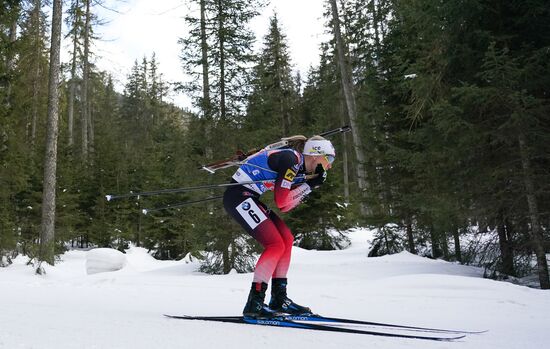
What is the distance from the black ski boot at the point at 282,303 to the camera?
4535 millimetres


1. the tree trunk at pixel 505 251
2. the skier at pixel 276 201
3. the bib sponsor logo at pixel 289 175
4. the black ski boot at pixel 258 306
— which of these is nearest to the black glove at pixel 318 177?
the skier at pixel 276 201

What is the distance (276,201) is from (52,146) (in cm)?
1193

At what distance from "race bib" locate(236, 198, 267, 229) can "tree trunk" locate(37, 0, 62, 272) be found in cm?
1043

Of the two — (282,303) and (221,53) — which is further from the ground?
(221,53)

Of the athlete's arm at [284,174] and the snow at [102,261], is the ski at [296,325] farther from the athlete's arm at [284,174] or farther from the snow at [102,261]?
the snow at [102,261]

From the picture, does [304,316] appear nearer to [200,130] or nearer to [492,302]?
[492,302]

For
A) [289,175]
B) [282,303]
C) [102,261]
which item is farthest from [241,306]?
[102,261]

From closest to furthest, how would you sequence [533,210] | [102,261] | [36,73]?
[533,210] < [102,261] < [36,73]

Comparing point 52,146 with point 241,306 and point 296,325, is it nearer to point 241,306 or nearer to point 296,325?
point 241,306

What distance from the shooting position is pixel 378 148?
1480 cm

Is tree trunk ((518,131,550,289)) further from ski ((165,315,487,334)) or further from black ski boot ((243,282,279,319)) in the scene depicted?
black ski boot ((243,282,279,319))

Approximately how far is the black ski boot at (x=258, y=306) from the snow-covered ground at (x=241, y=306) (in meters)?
0.26

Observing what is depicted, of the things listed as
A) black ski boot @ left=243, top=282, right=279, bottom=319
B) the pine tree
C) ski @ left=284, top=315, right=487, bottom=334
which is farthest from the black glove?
the pine tree

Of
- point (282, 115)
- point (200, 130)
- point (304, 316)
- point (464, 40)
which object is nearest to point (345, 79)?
point (282, 115)
